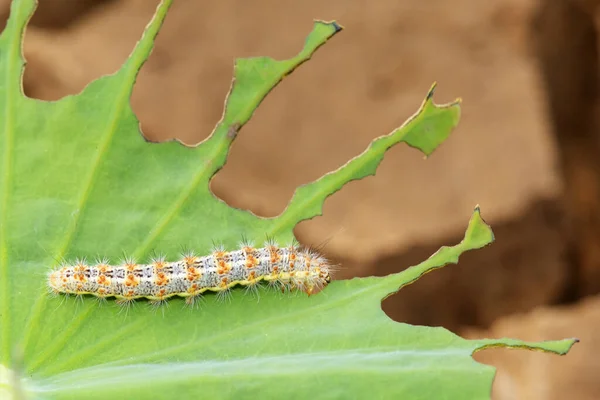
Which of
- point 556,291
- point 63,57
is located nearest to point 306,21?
point 63,57

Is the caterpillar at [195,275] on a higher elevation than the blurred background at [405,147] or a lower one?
higher

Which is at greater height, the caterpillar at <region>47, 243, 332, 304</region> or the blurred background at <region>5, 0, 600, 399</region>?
the caterpillar at <region>47, 243, 332, 304</region>

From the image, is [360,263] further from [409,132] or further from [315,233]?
[409,132]

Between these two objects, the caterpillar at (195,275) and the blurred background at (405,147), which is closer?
the caterpillar at (195,275)

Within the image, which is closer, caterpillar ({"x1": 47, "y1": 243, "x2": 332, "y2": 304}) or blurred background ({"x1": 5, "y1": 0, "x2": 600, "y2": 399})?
caterpillar ({"x1": 47, "y1": 243, "x2": 332, "y2": 304})

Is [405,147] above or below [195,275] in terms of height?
below
